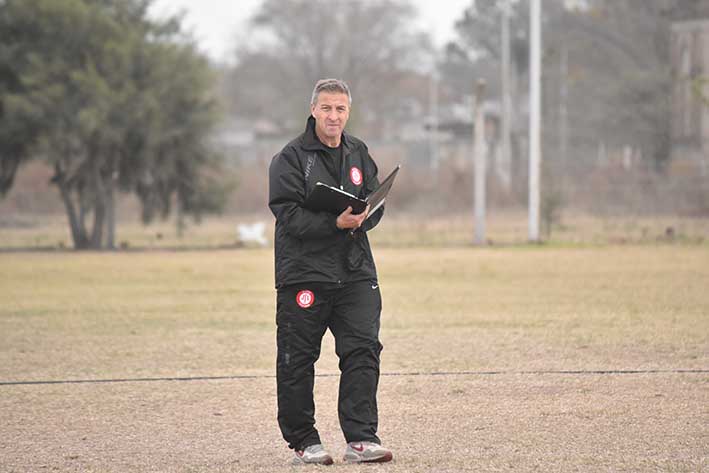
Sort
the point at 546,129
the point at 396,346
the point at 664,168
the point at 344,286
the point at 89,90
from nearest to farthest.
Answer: the point at 344,286, the point at 396,346, the point at 89,90, the point at 664,168, the point at 546,129

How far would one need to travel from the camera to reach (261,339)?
12.6 m

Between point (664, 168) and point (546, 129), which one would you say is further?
point (546, 129)

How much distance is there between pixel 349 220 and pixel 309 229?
22cm

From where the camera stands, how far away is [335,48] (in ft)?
227

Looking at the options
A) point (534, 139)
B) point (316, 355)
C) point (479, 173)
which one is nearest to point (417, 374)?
point (316, 355)

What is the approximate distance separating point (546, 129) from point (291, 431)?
65.1 meters

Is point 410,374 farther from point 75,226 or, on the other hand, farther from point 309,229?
point 75,226

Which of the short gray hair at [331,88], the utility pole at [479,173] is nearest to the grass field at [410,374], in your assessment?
the short gray hair at [331,88]

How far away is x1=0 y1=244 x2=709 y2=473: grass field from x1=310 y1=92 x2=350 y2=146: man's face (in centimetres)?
178

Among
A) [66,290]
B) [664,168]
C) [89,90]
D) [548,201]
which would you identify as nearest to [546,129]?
[664,168]

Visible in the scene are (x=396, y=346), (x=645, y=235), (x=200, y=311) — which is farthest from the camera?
(x=645, y=235)

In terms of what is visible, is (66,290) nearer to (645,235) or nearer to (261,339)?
(261,339)

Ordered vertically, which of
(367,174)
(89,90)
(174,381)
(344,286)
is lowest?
(174,381)

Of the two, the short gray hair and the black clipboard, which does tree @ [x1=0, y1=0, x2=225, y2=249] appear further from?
the black clipboard
